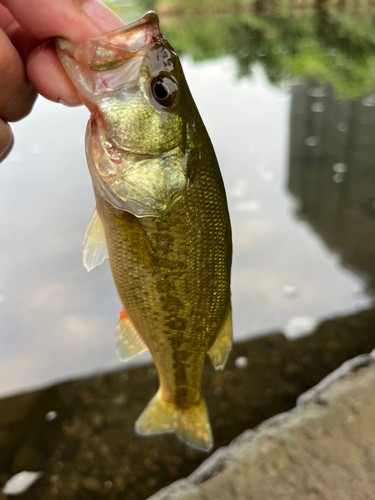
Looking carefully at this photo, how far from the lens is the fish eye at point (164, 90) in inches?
38.2

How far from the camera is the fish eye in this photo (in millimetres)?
971

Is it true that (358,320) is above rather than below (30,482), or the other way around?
below

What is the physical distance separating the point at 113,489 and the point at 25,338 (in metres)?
1.30

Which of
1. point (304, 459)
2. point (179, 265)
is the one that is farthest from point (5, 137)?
point (304, 459)

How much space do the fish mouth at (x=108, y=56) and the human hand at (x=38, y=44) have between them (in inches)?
0.9

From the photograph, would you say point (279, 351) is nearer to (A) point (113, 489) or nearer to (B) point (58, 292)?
(A) point (113, 489)

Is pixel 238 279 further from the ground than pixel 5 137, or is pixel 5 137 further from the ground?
pixel 5 137

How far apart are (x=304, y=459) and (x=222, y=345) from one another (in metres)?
0.93

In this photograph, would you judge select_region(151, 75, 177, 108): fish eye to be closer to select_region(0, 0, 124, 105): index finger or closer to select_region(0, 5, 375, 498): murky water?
select_region(0, 0, 124, 105): index finger

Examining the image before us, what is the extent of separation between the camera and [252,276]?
335 cm

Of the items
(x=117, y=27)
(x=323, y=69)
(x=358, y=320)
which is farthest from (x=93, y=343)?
(x=323, y=69)

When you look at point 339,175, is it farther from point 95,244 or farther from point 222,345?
point 95,244

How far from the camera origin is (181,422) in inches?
55.1

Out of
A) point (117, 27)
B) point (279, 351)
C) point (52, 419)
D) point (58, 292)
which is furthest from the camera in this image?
point (58, 292)
